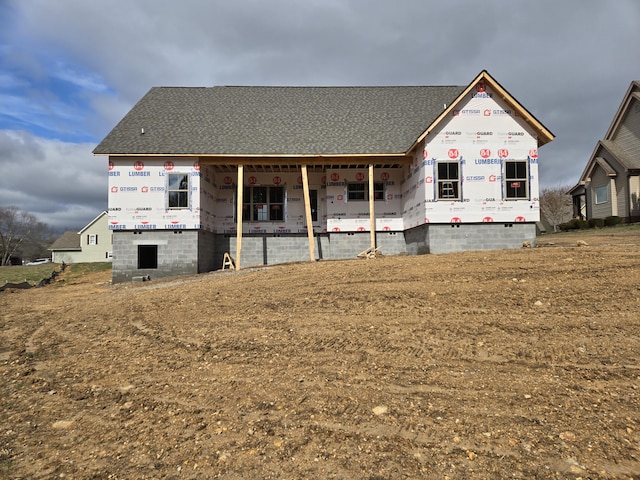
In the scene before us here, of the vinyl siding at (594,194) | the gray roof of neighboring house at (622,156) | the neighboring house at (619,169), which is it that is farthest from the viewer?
the vinyl siding at (594,194)

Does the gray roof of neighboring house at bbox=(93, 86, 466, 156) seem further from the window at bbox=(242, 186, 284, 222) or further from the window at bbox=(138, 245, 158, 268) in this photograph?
the window at bbox=(138, 245, 158, 268)

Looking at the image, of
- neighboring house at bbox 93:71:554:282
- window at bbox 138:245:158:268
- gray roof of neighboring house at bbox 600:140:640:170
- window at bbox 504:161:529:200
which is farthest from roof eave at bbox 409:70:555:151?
gray roof of neighboring house at bbox 600:140:640:170

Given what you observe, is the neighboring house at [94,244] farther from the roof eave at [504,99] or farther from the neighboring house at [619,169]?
the neighboring house at [619,169]

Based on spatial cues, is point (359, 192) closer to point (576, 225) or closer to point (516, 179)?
point (516, 179)

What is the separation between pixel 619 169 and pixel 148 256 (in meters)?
28.7

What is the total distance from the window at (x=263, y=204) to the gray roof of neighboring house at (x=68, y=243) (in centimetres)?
5160

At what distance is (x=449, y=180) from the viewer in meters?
15.1

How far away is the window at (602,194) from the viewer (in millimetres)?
26906

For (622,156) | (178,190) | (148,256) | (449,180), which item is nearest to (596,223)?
(622,156)

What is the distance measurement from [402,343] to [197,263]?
11782mm

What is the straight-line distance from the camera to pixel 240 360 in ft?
17.4

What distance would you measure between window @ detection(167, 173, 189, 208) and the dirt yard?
26.4 ft

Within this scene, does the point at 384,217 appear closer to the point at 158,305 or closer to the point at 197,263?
the point at 197,263

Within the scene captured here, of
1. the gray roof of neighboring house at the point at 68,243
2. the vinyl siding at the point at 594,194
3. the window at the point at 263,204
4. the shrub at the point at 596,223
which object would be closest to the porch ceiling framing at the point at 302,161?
the window at the point at 263,204
